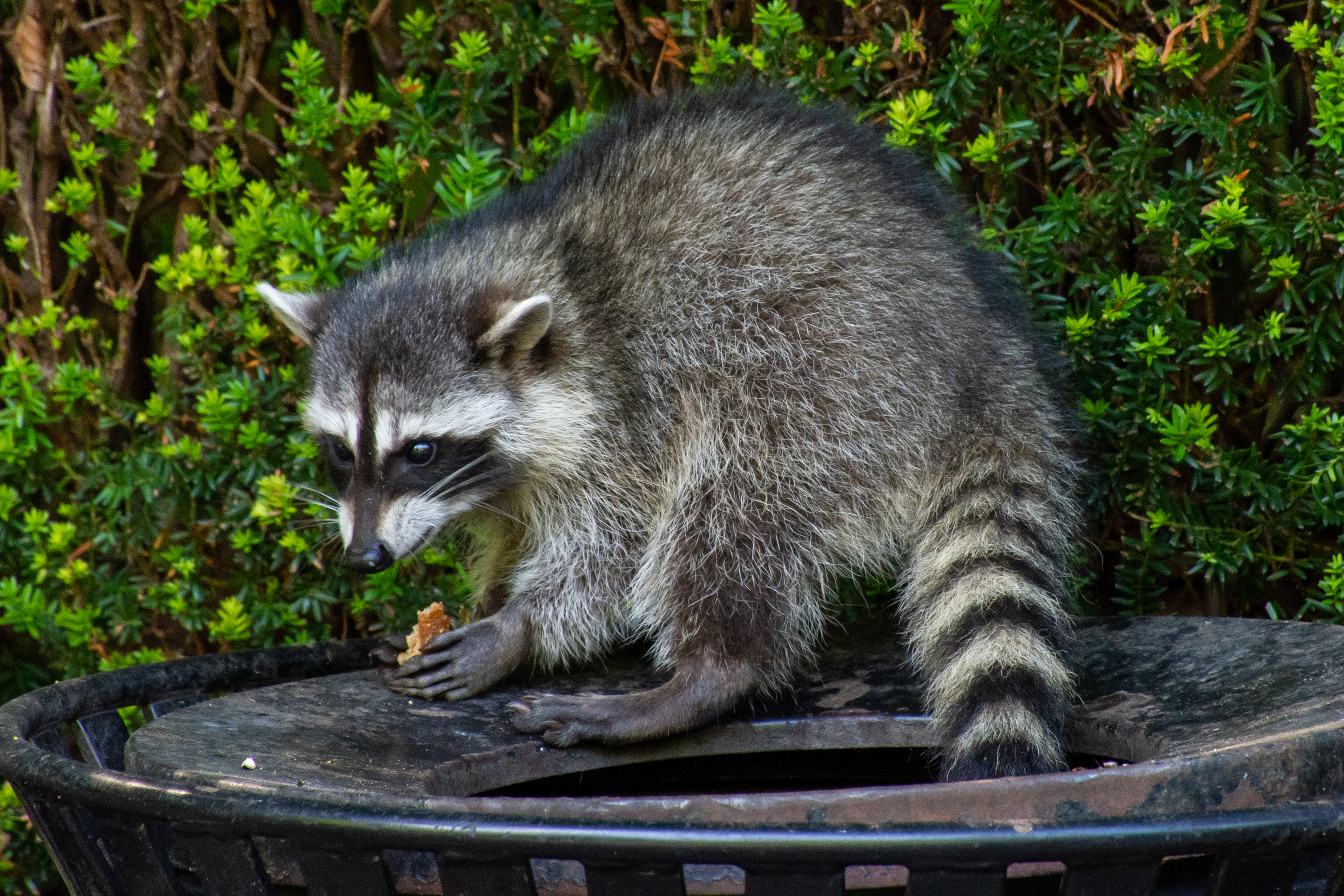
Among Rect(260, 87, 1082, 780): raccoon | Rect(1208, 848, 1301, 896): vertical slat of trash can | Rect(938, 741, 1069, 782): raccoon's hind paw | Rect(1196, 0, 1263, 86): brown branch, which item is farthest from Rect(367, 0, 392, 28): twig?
Rect(1208, 848, 1301, 896): vertical slat of trash can

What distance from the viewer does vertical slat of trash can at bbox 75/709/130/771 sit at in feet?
6.01

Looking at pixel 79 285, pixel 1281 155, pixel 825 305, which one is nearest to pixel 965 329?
pixel 825 305

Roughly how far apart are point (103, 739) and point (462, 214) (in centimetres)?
134

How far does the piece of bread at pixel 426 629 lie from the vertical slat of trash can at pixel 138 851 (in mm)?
921

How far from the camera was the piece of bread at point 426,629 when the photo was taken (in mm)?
2285

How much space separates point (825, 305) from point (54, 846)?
151cm

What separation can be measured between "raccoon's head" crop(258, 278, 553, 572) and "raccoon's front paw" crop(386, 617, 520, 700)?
188 millimetres

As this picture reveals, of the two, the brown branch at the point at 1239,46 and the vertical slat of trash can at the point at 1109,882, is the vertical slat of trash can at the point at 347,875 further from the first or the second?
the brown branch at the point at 1239,46

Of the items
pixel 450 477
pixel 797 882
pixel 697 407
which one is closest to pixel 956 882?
pixel 797 882

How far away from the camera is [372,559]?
2.18m

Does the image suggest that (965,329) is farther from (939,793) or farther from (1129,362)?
(939,793)

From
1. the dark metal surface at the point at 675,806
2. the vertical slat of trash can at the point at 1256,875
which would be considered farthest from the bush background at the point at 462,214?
the vertical slat of trash can at the point at 1256,875

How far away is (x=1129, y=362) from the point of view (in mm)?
2383

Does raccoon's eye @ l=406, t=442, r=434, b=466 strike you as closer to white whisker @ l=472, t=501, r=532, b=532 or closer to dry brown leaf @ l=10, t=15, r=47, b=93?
white whisker @ l=472, t=501, r=532, b=532
